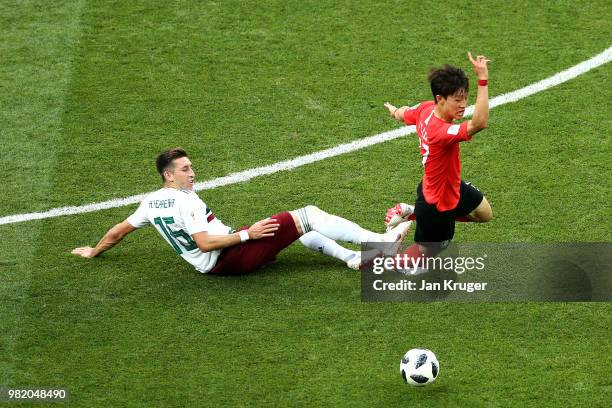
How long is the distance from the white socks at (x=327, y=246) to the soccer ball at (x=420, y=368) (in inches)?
71.6

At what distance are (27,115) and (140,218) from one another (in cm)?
324

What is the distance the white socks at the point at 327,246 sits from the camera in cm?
1031

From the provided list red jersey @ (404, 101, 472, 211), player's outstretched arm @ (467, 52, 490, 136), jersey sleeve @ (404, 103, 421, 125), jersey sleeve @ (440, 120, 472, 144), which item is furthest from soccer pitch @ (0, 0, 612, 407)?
player's outstretched arm @ (467, 52, 490, 136)

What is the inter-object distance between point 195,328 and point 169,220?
1.04 metres

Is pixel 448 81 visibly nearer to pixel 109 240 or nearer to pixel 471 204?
pixel 471 204

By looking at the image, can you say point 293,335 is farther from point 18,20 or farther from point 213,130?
point 18,20

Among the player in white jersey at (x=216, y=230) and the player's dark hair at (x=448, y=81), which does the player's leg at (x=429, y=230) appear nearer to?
the player in white jersey at (x=216, y=230)

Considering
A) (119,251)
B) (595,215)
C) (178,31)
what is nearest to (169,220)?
(119,251)

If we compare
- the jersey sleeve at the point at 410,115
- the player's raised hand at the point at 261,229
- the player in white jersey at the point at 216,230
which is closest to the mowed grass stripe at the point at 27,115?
the player in white jersey at the point at 216,230

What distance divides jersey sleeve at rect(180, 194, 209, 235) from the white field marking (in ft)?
5.01

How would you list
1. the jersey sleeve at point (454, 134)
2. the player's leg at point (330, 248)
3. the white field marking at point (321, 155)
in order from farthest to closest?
the white field marking at point (321, 155) < the player's leg at point (330, 248) < the jersey sleeve at point (454, 134)

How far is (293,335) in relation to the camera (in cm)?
932

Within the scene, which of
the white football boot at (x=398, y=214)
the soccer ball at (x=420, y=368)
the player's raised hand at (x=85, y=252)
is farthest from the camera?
the player's raised hand at (x=85, y=252)

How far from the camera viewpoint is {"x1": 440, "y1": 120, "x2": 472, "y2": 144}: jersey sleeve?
9.23 m
